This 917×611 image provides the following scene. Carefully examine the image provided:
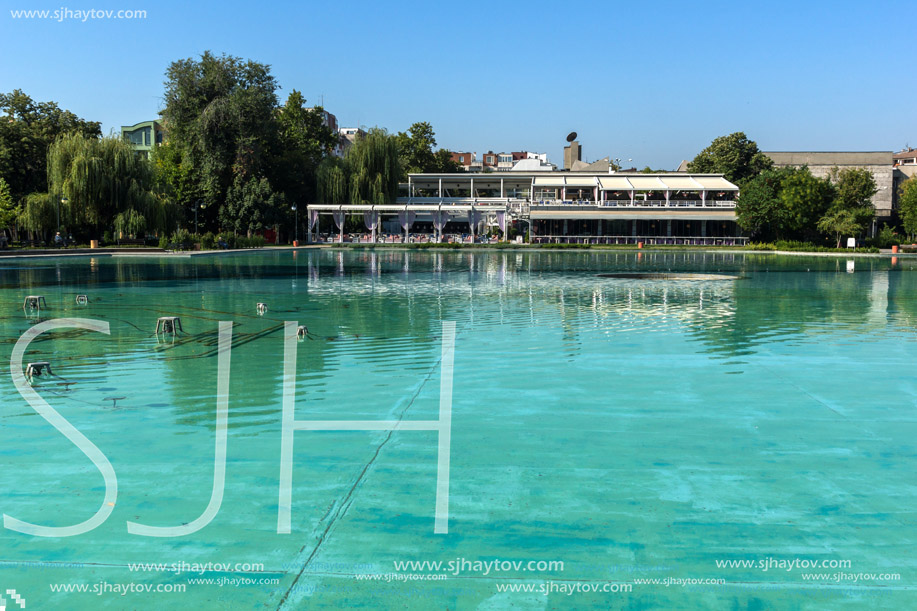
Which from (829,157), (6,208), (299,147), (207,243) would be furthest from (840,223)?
(6,208)

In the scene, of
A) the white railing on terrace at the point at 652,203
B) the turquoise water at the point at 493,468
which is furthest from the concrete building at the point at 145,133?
the turquoise water at the point at 493,468

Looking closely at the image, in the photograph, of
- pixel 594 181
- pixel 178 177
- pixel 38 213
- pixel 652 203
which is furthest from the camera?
pixel 594 181

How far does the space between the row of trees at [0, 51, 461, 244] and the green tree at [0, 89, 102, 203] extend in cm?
7

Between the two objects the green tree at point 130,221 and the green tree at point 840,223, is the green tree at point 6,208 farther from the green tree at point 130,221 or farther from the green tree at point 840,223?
the green tree at point 840,223

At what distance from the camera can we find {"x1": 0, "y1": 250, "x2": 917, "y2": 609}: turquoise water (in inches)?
157

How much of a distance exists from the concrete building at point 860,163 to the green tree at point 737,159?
6.38 feet

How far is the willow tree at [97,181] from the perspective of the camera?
135ft

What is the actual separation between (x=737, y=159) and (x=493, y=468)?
6825 cm

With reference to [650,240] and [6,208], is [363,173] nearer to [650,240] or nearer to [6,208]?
[650,240]

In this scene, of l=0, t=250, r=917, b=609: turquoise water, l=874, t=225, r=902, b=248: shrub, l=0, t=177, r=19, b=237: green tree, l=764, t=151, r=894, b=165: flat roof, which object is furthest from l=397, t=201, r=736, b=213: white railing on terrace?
l=0, t=250, r=917, b=609: turquoise water

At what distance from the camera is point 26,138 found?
48.8m

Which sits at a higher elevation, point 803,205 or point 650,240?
point 803,205

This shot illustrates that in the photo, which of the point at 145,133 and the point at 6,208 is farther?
the point at 145,133

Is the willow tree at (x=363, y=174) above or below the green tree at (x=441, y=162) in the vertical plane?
below
